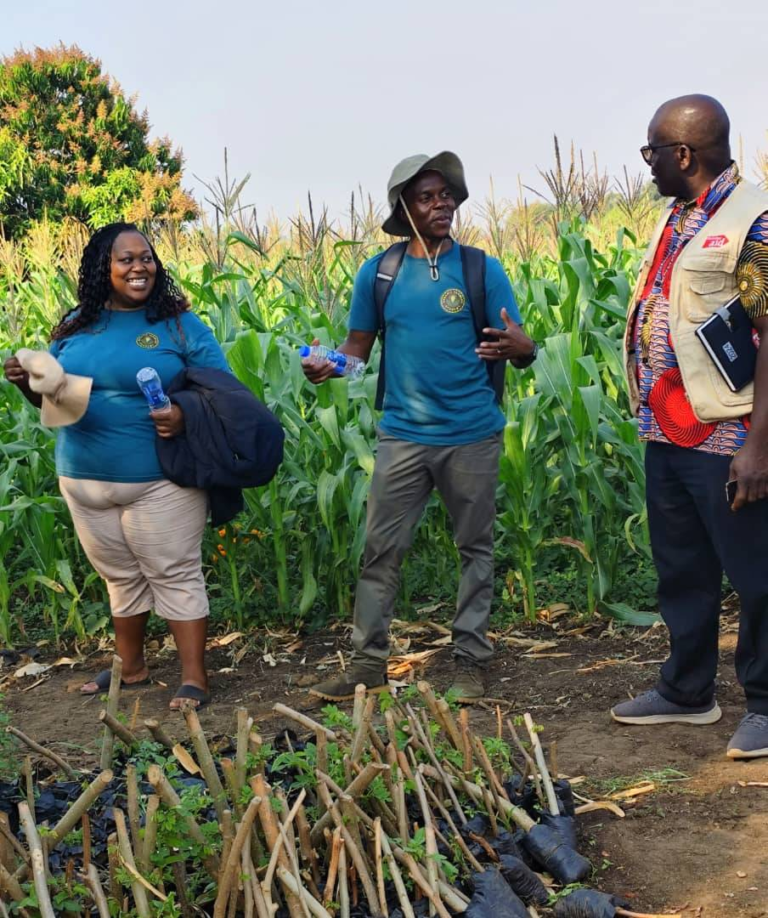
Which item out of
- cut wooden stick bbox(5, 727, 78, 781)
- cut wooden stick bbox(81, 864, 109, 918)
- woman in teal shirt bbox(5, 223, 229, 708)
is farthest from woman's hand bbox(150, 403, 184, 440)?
cut wooden stick bbox(81, 864, 109, 918)

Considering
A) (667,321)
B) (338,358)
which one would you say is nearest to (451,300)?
(338,358)

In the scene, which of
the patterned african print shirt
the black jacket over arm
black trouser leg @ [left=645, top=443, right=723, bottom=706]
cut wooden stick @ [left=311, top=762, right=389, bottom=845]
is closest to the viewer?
cut wooden stick @ [left=311, top=762, right=389, bottom=845]

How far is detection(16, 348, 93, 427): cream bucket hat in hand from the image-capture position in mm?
4504

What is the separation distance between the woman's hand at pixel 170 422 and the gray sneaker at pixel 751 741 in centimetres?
237

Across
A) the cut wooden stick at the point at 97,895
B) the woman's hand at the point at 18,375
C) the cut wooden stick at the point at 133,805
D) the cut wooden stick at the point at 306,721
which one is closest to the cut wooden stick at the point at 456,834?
the cut wooden stick at the point at 306,721

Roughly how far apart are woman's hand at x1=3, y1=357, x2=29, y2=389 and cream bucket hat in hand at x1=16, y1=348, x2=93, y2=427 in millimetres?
58

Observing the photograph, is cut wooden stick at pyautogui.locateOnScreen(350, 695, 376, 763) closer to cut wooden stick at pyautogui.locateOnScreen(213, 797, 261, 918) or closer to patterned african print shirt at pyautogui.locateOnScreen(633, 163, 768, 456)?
cut wooden stick at pyautogui.locateOnScreen(213, 797, 261, 918)

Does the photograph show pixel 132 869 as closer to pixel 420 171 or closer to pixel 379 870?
pixel 379 870

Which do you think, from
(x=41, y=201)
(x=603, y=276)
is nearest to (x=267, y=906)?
(x=603, y=276)

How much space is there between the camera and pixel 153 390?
14.8ft

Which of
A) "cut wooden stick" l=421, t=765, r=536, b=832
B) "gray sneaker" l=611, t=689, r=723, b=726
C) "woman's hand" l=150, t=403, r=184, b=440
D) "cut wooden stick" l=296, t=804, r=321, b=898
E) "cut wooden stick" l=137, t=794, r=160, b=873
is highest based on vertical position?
"woman's hand" l=150, t=403, r=184, b=440

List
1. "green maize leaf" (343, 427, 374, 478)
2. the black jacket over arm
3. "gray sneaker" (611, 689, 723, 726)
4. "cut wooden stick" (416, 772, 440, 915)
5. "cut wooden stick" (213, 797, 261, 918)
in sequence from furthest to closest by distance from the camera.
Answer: "green maize leaf" (343, 427, 374, 478) → the black jacket over arm → "gray sneaker" (611, 689, 723, 726) → "cut wooden stick" (416, 772, 440, 915) → "cut wooden stick" (213, 797, 261, 918)

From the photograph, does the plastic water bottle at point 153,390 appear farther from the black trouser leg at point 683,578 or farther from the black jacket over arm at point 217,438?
the black trouser leg at point 683,578

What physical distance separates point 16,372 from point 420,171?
1.80 meters
